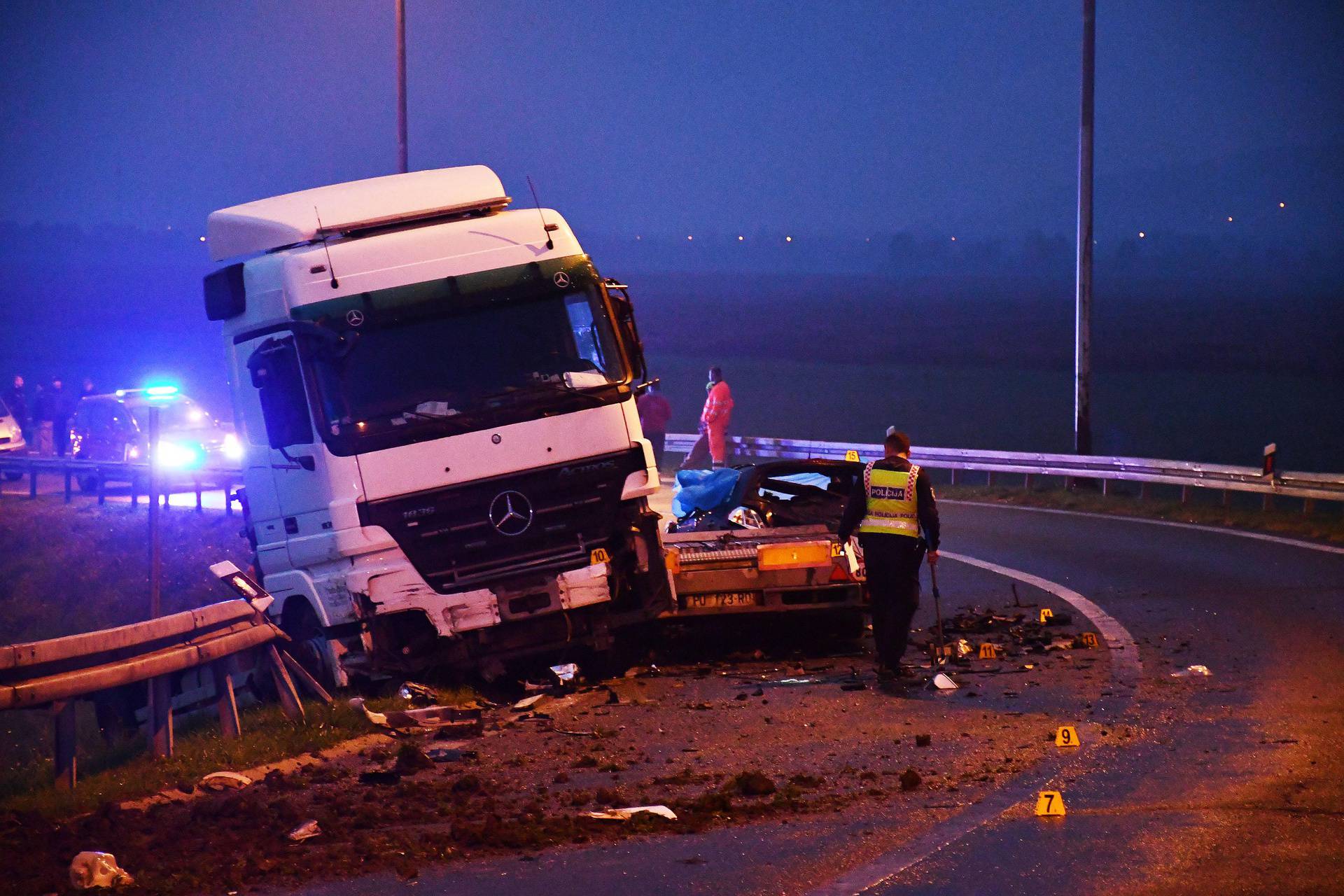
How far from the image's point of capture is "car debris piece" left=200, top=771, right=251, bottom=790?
7.68 meters

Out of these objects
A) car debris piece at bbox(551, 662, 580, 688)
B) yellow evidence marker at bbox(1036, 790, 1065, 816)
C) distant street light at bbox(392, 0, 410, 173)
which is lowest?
car debris piece at bbox(551, 662, 580, 688)

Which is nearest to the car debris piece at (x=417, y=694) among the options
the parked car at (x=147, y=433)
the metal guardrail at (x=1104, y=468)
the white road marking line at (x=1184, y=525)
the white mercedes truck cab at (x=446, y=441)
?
the white mercedes truck cab at (x=446, y=441)

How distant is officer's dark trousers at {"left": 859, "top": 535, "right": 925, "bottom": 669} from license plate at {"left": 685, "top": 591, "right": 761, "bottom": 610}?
2.90ft

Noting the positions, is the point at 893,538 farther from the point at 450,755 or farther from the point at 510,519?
the point at 450,755

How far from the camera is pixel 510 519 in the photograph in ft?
32.9

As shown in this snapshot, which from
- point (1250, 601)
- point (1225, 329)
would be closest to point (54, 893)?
point (1250, 601)

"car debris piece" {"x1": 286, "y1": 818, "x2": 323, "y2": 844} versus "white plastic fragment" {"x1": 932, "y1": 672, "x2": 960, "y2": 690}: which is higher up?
"car debris piece" {"x1": 286, "y1": 818, "x2": 323, "y2": 844}

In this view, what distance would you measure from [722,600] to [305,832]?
193 inches

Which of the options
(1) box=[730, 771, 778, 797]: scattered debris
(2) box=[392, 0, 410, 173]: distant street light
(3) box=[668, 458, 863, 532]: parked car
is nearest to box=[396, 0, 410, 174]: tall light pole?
(2) box=[392, 0, 410, 173]: distant street light

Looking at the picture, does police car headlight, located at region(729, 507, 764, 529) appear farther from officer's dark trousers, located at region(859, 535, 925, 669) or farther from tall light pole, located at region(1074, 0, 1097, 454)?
tall light pole, located at region(1074, 0, 1097, 454)

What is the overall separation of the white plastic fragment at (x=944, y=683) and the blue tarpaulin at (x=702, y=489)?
3.28 m

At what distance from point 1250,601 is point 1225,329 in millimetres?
83687

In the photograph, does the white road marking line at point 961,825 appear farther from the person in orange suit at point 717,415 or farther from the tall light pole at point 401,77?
the tall light pole at point 401,77

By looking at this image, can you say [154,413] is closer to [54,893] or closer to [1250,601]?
[54,893]
